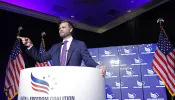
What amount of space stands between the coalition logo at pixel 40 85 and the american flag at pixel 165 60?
326cm

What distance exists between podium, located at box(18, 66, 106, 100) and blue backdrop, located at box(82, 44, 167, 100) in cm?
320

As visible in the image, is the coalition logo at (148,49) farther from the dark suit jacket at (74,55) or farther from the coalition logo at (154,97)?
the dark suit jacket at (74,55)

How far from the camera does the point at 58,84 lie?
98 cm

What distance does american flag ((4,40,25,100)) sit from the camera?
3818 millimetres

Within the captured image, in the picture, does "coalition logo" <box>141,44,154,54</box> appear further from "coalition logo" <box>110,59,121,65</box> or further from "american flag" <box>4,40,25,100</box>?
"american flag" <box>4,40,25,100</box>

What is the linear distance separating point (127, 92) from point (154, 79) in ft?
2.10

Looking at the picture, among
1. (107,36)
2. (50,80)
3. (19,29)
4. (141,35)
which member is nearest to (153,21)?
(141,35)

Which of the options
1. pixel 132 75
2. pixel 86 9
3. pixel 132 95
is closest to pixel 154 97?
pixel 132 95

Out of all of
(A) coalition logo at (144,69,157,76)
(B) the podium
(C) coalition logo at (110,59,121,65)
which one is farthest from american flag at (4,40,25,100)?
(B) the podium

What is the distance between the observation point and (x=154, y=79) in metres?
3.95

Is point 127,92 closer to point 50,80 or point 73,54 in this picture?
point 73,54

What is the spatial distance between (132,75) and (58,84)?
11.1 ft

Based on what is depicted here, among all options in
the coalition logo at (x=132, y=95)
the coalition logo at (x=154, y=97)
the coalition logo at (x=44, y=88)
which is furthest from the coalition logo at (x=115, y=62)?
the coalition logo at (x=44, y=88)

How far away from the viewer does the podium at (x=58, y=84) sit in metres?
0.98
